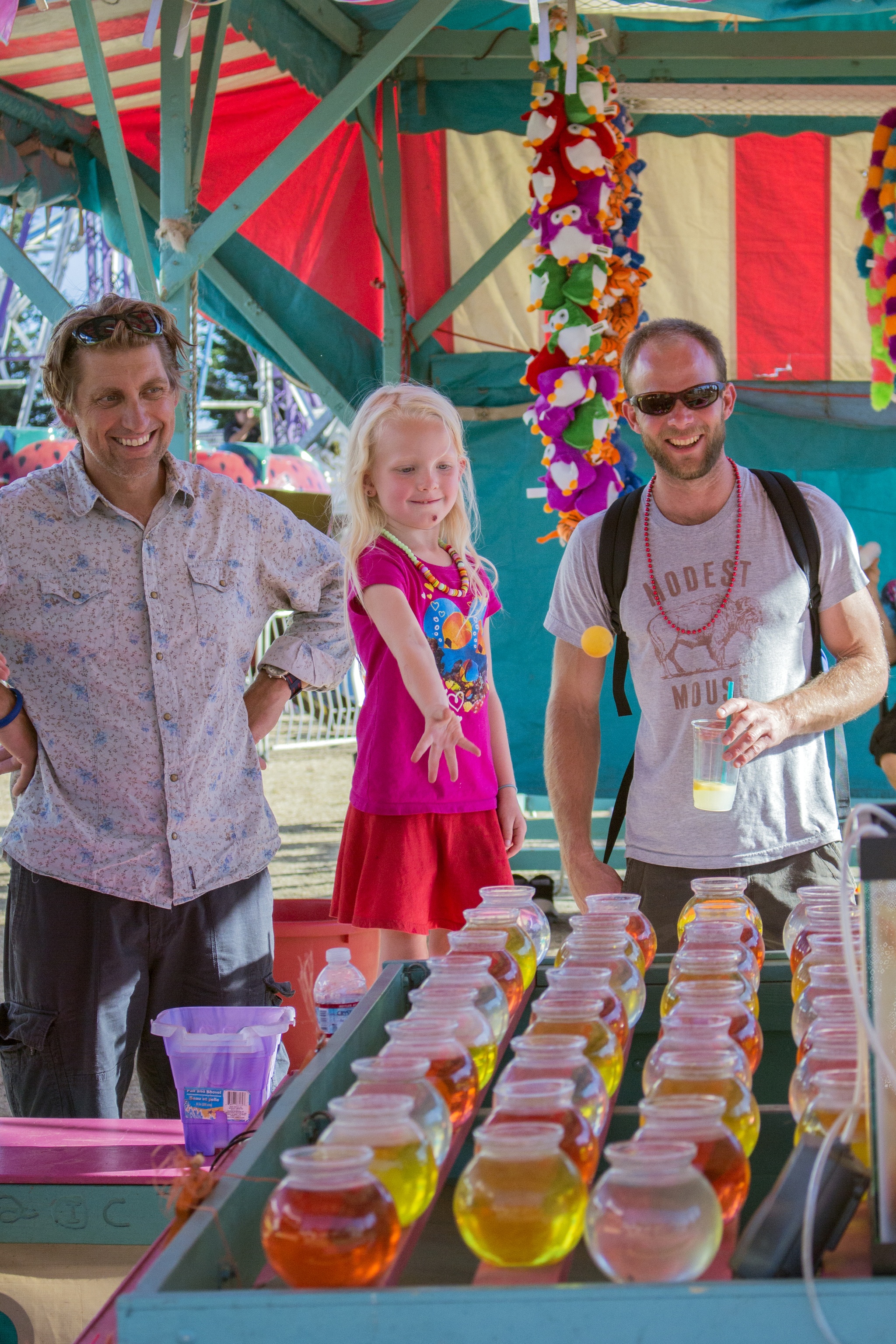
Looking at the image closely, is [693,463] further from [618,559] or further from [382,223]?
[382,223]

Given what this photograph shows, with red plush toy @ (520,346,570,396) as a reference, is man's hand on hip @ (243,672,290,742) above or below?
below

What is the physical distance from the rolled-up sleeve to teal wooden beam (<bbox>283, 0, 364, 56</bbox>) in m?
3.06

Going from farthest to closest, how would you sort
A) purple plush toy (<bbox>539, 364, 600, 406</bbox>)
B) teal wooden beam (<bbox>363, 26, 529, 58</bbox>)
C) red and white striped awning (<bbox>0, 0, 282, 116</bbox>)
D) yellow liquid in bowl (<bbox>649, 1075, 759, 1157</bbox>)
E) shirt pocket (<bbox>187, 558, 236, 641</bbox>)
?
teal wooden beam (<bbox>363, 26, 529, 58</bbox>) < red and white striped awning (<bbox>0, 0, 282, 116</bbox>) < purple plush toy (<bbox>539, 364, 600, 406</bbox>) < shirt pocket (<bbox>187, 558, 236, 641</bbox>) < yellow liquid in bowl (<bbox>649, 1075, 759, 1157</bbox>)

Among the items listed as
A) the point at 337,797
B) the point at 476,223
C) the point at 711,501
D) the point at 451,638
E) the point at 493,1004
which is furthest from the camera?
the point at 337,797

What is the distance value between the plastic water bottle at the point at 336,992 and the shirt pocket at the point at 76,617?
2.27 ft

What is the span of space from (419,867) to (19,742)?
1.03 metres

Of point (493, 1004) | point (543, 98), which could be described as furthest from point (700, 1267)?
point (543, 98)

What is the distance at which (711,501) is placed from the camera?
106 inches

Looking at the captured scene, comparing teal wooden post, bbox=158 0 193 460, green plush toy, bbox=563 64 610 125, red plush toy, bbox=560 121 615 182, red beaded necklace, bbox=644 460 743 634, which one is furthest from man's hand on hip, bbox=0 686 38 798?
green plush toy, bbox=563 64 610 125

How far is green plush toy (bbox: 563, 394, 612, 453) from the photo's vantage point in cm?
430

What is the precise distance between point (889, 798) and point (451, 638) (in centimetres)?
387

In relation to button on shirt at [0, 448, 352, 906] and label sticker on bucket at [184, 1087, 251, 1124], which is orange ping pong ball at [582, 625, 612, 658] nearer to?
button on shirt at [0, 448, 352, 906]

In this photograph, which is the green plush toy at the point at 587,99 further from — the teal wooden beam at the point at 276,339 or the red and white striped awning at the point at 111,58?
the teal wooden beam at the point at 276,339

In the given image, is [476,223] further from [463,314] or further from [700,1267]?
[700,1267]
